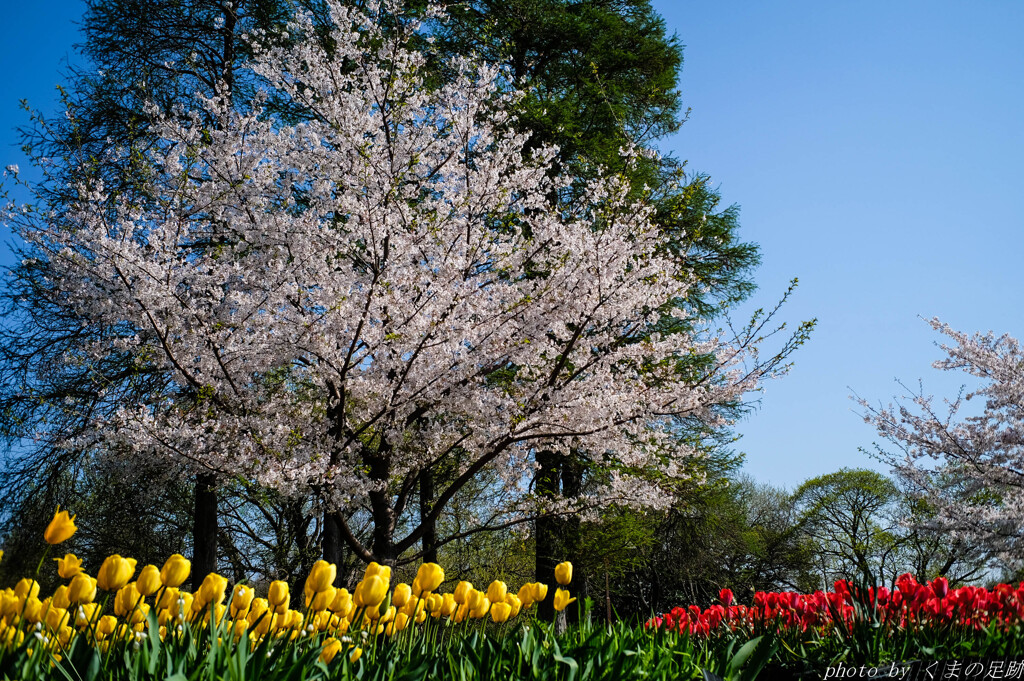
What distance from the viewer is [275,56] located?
7250 millimetres

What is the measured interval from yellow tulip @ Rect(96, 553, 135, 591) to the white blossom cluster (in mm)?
3689

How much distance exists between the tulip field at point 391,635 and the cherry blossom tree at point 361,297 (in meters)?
3.25

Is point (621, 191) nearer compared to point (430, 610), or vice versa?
point (430, 610)

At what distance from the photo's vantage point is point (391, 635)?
2326 millimetres

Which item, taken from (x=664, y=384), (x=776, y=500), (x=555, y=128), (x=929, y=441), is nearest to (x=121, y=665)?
(x=664, y=384)

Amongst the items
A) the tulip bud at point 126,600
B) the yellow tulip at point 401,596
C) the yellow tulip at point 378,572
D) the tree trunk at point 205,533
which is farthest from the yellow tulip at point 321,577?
the tree trunk at point 205,533

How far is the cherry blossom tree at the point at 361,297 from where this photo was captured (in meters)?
5.70

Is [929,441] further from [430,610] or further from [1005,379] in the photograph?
[430,610]

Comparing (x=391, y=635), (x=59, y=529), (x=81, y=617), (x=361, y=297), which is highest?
(x=361, y=297)

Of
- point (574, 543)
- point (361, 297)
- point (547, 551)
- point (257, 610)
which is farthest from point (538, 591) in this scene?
point (547, 551)

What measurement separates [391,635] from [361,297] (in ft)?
12.1

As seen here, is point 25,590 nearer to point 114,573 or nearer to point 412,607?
A: point 114,573

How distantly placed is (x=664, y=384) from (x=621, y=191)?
2295 millimetres

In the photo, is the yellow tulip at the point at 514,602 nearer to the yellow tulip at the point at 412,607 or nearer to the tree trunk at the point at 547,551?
the yellow tulip at the point at 412,607
